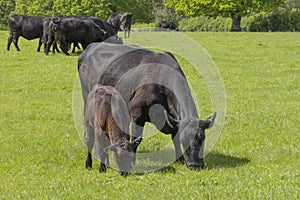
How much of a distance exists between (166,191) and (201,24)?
48.9 metres

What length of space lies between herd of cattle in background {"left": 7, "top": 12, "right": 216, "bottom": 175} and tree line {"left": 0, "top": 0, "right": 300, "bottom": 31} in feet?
140

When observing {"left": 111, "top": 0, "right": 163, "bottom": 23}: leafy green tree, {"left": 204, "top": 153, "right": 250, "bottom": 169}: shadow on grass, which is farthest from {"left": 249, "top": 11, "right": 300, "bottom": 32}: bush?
{"left": 204, "top": 153, "right": 250, "bottom": 169}: shadow on grass

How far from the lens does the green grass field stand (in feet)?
22.8

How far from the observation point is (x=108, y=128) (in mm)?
7535

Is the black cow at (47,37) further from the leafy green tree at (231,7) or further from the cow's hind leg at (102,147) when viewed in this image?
the leafy green tree at (231,7)

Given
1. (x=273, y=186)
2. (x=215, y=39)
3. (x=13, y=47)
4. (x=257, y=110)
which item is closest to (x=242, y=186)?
(x=273, y=186)

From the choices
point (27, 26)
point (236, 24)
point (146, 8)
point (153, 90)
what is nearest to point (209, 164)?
point (153, 90)

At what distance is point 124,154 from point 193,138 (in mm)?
1049

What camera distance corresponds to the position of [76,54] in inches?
982

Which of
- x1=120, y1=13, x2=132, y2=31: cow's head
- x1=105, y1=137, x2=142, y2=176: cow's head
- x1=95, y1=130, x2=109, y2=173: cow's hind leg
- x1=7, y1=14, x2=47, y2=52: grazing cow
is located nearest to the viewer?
x1=105, y1=137, x2=142, y2=176: cow's head

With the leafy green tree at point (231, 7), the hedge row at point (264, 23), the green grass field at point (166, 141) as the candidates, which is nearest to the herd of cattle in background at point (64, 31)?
the green grass field at point (166, 141)

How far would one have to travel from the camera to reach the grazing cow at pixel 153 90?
758 centimetres

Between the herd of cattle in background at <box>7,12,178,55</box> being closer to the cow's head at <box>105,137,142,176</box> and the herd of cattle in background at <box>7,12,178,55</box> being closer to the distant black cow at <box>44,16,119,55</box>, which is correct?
the distant black cow at <box>44,16,119,55</box>

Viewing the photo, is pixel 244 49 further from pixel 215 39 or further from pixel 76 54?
pixel 76 54
